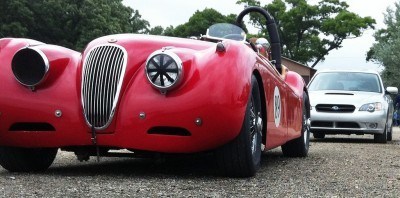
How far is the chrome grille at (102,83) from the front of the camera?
5148 millimetres

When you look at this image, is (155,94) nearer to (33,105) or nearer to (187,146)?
(187,146)

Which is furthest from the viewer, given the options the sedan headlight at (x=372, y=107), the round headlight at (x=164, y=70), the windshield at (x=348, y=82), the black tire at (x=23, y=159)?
the windshield at (x=348, y=82)

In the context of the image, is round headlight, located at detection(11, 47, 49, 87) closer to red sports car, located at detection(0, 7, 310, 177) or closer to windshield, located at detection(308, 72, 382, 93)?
red sports car, located at detection(0, 7, 310, 177)

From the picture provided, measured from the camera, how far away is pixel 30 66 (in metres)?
5.31

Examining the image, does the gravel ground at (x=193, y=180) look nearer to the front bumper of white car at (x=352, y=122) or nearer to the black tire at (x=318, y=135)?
the front bumper of white car at (x=352, y=122)

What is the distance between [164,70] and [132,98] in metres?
0.30

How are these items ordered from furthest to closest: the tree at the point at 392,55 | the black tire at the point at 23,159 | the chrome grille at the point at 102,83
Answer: the tree at the point at 392,55, the black tire at the point at 23,159, the chrome grille at the point at 102,83

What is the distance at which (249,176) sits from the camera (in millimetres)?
5426

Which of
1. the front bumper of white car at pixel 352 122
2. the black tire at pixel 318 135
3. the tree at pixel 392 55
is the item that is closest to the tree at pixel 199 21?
the tree at pixel 392 55

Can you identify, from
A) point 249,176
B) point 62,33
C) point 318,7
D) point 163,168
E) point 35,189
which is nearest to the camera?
point 35,189

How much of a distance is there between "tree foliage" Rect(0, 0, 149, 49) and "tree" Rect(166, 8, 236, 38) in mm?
7737

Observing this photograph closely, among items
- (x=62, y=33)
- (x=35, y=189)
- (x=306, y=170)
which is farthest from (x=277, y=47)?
(x=62, y=33)

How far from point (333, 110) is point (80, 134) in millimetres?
8618

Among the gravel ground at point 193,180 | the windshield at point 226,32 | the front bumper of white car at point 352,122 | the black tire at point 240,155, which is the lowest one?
the front bumper of white car at point 352,122
